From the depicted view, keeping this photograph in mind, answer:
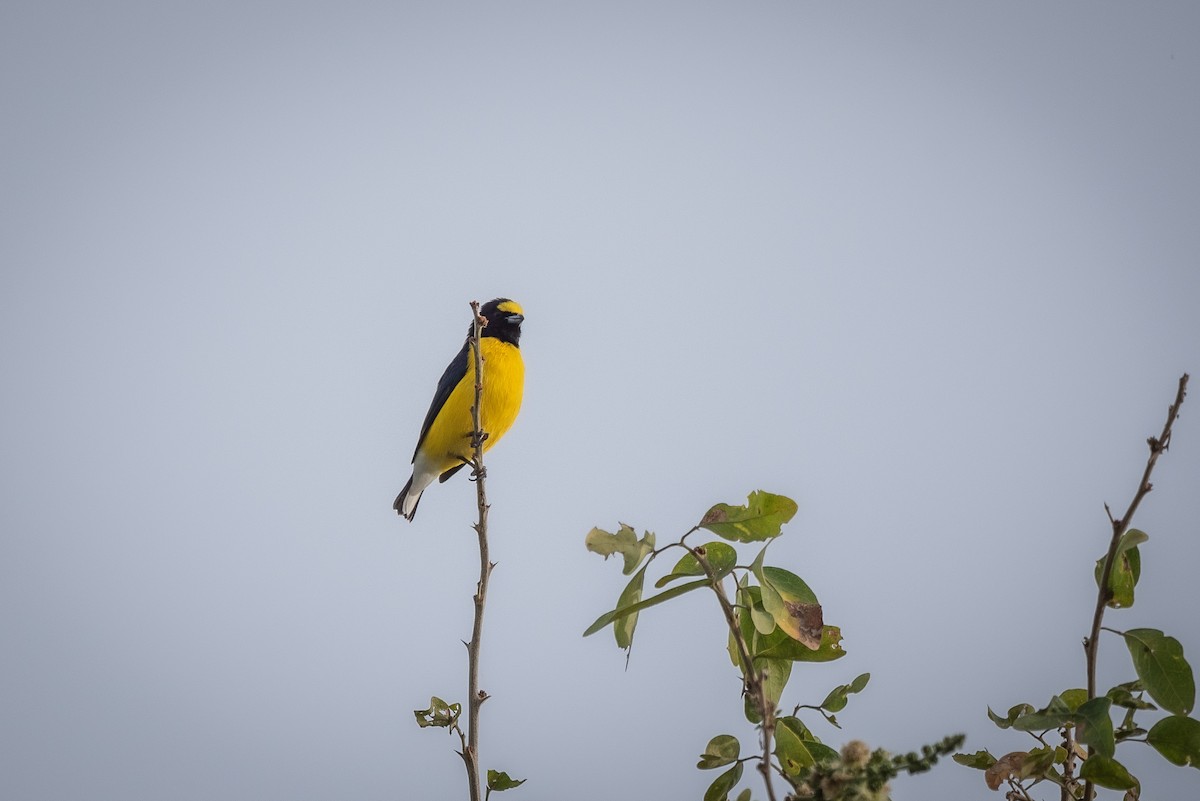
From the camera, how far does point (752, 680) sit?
1645 millimetres

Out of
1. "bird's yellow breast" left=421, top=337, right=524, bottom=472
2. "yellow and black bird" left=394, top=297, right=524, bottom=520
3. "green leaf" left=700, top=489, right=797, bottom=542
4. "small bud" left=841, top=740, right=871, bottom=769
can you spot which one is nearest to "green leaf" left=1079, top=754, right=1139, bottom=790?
"green leaf" left=700, top=489, right=797, bottom=542

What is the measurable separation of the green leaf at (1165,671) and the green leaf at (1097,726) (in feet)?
0.61

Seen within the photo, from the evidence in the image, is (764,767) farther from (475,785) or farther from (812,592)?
(475,785)

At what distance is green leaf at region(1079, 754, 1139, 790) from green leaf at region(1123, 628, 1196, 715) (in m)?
0.18

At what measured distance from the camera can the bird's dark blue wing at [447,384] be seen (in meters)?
8.32

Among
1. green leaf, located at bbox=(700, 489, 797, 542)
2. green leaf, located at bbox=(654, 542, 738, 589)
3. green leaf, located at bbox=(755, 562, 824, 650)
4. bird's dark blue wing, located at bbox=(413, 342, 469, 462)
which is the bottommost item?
green leaf, located at bbox=(755, 562, 824, 650)

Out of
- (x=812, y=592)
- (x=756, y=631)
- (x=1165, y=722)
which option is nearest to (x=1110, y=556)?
(x=1165, y=722)

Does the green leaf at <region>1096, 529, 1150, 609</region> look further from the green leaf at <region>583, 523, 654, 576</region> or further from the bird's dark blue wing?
the bird's dark blue wing

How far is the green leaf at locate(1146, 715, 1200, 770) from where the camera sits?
6.08 ft

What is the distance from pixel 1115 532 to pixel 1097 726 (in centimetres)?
33

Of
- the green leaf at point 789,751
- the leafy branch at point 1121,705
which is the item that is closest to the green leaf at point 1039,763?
the leafy branch at point 1121,705

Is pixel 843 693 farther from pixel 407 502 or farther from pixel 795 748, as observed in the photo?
pixel 407 502

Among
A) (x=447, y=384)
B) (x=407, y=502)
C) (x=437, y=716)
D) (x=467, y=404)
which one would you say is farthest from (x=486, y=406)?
(x=437, y=716)

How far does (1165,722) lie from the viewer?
192cm
